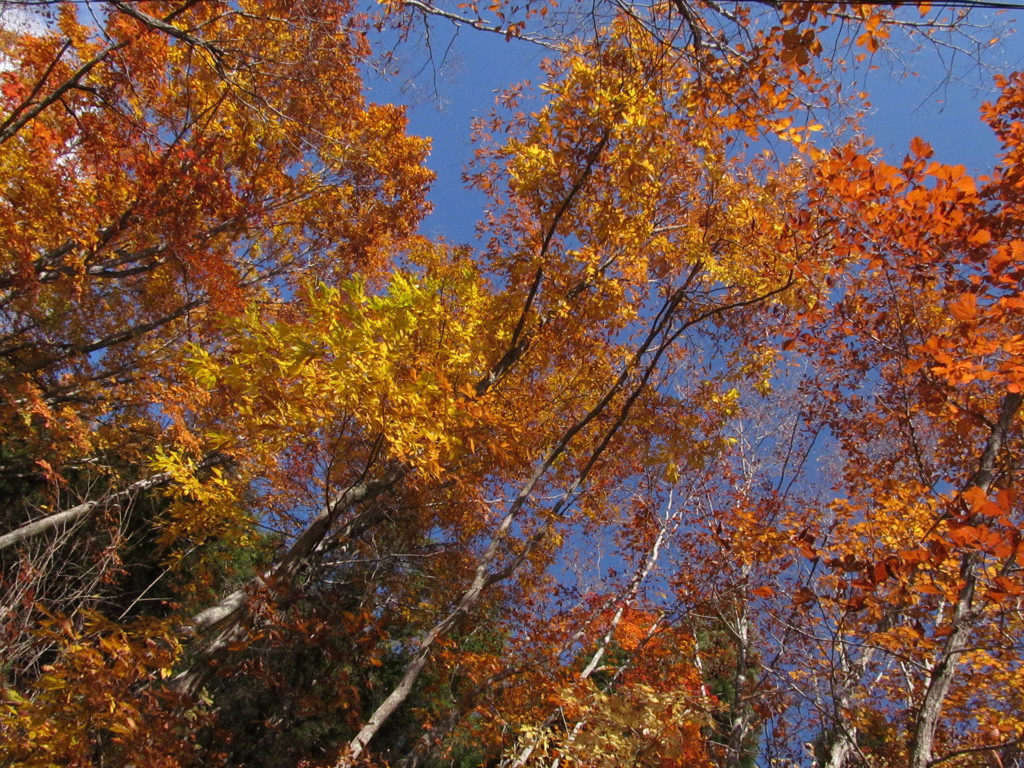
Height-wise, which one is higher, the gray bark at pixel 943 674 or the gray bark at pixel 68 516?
the gray bark at pixel 943 674

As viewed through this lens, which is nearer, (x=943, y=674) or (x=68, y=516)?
(x=943, y=674)

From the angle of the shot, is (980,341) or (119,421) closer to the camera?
(980,341)

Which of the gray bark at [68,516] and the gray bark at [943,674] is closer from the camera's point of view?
the gray bark at [943,674]

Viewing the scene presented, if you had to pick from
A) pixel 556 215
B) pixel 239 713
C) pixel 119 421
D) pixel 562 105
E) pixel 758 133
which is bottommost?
pixel 239 713

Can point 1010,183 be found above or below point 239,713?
above

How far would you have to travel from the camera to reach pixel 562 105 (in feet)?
17.2

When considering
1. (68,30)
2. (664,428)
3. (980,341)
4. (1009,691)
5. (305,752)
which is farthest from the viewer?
(305,752)

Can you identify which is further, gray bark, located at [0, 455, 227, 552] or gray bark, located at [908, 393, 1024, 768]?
gray bark, located at [0, 455, 227, 552]

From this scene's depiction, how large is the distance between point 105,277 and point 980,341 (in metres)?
8.48

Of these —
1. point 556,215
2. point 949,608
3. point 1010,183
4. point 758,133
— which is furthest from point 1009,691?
point 556,215

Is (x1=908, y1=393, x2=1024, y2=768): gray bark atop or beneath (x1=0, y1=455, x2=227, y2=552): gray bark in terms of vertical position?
atop

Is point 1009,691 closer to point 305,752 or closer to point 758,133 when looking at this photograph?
point 758,133

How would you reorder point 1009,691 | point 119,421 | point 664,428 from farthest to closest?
point 119,421, point 664,428, point 1009,691

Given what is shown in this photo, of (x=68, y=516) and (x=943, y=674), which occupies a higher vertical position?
(x=943, y=674)
